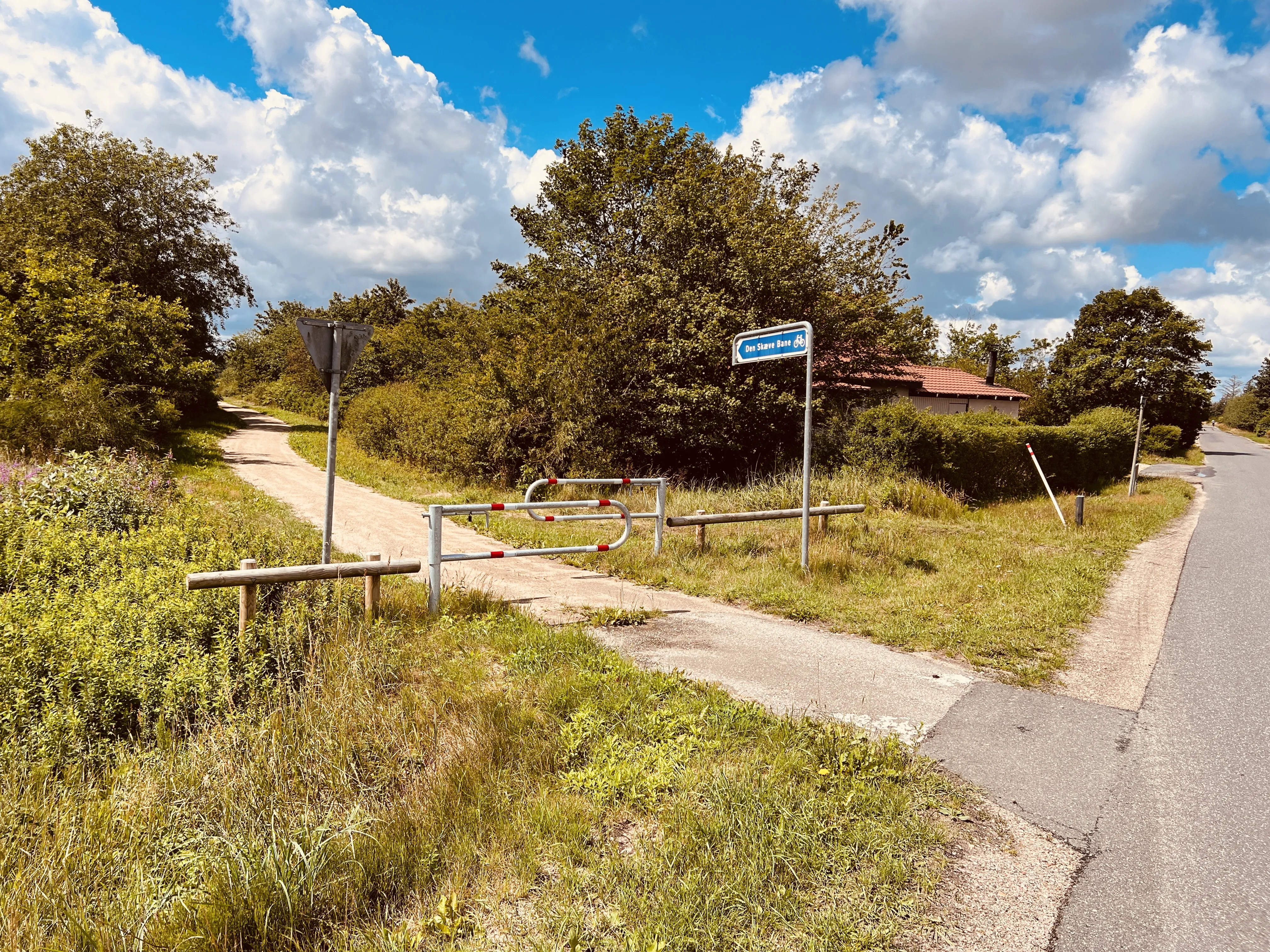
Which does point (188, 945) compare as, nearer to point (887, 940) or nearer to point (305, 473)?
point (887, 940)

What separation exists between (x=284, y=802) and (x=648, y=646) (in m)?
3.04

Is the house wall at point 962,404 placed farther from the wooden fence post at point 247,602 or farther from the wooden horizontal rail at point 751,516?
the wooden fence post at point 247,602

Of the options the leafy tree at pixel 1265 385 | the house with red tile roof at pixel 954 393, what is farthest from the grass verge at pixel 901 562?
the leafy tree at pixel 1265 385

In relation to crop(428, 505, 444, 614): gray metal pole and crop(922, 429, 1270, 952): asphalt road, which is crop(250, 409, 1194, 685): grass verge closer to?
crop(922, 429, 1270, 952): asphalt road

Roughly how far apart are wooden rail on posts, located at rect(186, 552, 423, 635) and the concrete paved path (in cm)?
133

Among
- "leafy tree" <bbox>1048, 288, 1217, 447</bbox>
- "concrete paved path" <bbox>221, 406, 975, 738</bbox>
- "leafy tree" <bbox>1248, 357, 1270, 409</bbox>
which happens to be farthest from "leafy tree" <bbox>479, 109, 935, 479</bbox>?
"leafy tree" <bbox>1248, 357, 1270, 409</bbox>

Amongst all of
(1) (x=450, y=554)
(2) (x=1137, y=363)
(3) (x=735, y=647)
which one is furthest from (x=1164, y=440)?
(1) (x=450, y=554)

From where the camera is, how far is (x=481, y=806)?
3.40 metres

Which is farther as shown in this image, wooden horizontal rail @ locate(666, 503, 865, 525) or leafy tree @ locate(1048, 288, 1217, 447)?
leafy tree @ locate(1048, 288, 1217, 447)

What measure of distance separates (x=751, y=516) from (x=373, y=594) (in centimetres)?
500

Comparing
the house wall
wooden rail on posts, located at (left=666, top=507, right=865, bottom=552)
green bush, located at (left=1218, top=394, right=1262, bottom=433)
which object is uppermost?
green bush, located at (left=1218, top=394, right=1262, bottom=433)

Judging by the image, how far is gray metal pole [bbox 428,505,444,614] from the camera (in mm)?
6277

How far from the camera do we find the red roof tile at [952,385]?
3284cm

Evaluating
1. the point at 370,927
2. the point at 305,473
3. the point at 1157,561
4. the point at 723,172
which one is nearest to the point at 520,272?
the point at 723,172
